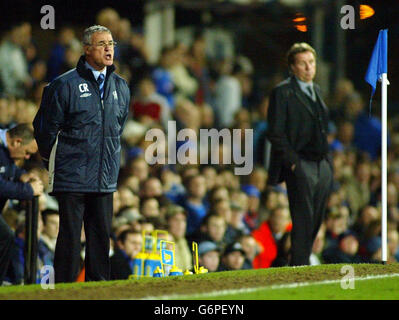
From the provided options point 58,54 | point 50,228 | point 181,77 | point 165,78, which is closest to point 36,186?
point 50,228

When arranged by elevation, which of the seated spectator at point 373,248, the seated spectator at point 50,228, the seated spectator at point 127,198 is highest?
the seated spectator at point 127,198

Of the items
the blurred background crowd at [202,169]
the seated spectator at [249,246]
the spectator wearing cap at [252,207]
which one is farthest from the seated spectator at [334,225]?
the seated spectator at [249,246]

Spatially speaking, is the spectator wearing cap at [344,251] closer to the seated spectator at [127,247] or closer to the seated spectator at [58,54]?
the seated spectator at [127,247]

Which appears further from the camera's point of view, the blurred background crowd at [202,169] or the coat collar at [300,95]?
the blurred background crowd at [202,169]

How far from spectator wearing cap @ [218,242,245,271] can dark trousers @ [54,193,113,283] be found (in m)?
3.21

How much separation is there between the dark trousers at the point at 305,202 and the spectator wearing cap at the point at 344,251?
2.95 m

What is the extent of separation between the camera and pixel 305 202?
980 centimetres

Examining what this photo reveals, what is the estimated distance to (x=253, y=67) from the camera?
706 inches

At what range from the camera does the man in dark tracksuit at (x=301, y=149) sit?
9805 millimetres

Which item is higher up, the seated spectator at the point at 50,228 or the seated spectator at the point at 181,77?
the seated spectator at the point at 181,77

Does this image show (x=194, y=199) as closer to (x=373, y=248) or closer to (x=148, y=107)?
(x=148, y=107)

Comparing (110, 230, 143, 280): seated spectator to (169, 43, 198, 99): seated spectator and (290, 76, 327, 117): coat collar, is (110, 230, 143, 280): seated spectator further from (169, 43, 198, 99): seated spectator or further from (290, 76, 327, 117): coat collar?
(169, 43, 198, 99): seated spectator

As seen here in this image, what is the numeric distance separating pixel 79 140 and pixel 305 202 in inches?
96.3
